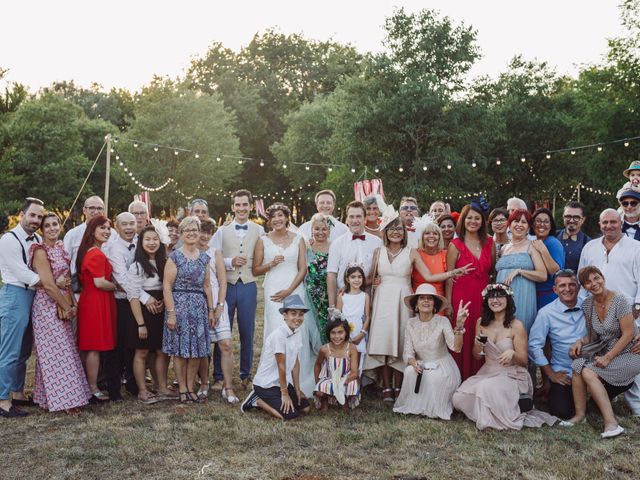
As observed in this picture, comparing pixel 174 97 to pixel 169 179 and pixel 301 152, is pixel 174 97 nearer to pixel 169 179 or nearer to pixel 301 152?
pixel 169 179

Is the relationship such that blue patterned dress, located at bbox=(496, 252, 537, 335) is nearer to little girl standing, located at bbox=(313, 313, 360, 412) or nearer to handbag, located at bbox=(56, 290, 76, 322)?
little girl standing, located at bbox=(313, 313, 360, 412)

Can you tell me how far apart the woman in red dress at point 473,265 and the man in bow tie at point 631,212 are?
144 centimetres

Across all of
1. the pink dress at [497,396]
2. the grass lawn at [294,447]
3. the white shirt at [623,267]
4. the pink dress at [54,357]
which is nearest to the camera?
the grass lawn at [294,447]

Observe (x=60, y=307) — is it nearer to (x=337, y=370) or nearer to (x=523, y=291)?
(x=337, y=370)

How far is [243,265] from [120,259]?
1.24m

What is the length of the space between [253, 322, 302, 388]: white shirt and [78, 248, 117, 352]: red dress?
4.81ft

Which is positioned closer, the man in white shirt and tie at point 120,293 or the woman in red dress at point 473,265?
the man in white shirt and tie at point 120,293

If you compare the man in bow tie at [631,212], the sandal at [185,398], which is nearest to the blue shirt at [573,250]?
the man in bow tie at [631,212]

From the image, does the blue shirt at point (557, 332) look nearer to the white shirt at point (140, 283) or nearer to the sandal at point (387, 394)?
the sandal at point (387, 394)

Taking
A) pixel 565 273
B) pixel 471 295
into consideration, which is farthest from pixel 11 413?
pixel 565 273

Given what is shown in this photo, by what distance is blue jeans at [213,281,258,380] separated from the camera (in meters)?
6.54

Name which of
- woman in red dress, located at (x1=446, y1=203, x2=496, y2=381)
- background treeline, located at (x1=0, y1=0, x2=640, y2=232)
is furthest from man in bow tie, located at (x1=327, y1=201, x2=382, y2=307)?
background treeline, located at (x1=0, y1=0, x2=640, y2=232)

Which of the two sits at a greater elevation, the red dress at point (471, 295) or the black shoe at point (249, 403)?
the red dress at point (471, 295)

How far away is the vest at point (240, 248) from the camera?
6.51 metres
